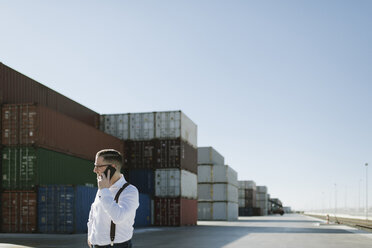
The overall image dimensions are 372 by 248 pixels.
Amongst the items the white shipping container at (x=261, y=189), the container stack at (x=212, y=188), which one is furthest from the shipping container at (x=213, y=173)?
the white shipping container at (x=261, y=189)

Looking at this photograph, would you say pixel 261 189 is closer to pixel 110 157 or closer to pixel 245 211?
pixel 245 211

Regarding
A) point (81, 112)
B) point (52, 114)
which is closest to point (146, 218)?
point (81, 112)

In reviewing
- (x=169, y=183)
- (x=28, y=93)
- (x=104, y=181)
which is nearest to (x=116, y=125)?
(x=169, y=183)

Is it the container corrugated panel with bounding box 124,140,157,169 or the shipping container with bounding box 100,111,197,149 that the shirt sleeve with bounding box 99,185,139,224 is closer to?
the shipping container with bounding box 100,111,197,149

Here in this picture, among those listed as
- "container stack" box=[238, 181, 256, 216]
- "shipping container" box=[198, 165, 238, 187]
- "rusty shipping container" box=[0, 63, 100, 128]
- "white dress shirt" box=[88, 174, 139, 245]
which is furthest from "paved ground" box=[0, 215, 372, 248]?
"container stack" box=[238, 181, 256, 216]

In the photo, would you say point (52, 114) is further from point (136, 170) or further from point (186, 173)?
point (186, 173)

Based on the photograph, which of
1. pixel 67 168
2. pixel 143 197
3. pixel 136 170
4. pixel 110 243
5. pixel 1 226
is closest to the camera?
pixel 110 243

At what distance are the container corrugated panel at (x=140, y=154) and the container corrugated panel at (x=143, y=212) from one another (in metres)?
3.00

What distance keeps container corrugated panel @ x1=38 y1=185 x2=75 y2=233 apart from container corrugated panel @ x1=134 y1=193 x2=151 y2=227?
1197 cm

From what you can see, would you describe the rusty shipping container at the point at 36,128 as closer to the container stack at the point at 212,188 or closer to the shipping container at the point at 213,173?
the container stack at the point at 212,188

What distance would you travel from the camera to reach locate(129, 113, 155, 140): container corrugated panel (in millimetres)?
41344

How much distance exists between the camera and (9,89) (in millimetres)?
28562

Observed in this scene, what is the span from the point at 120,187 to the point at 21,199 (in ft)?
78.6

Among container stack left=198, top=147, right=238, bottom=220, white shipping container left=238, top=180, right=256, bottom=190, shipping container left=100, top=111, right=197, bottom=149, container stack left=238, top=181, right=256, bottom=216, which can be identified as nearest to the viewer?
shipping container left=100, top=111, right=197, bottom=149
